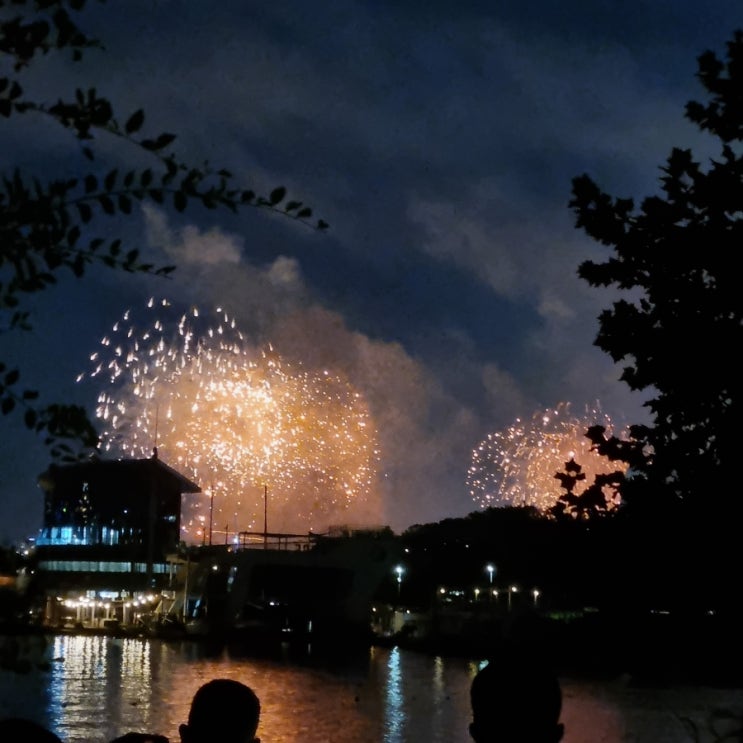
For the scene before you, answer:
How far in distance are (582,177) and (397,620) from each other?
55.2 m

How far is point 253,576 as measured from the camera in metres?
60.7

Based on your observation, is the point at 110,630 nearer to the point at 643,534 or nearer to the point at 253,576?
the point at 253,576

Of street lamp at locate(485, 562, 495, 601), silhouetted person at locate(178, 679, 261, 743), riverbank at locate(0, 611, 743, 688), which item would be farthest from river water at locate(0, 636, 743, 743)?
street lamp at locate(485, 562, 495, 601)

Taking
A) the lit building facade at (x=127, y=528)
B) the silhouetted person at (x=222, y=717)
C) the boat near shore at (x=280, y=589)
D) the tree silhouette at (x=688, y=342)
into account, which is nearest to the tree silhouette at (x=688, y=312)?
the tree silhouette at (x=688, y=342)

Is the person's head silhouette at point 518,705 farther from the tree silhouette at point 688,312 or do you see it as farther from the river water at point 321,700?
the river water at point 321,700

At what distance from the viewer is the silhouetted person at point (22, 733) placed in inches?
132

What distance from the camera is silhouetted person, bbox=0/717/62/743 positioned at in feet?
11.0

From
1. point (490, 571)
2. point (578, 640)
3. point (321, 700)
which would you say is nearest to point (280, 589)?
point (490, 571)

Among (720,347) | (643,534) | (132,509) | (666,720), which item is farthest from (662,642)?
(132,509)

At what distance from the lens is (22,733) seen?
3.37 meters

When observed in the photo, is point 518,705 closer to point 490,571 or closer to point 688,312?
point 688,312

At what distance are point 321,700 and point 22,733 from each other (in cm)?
2834

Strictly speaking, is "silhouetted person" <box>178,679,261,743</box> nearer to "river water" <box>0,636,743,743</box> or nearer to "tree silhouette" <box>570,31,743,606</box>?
"tree silhouette" <box>570,31,743,606</box>

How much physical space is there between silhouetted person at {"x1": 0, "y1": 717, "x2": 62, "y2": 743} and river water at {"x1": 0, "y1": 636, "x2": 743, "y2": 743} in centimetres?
1601
